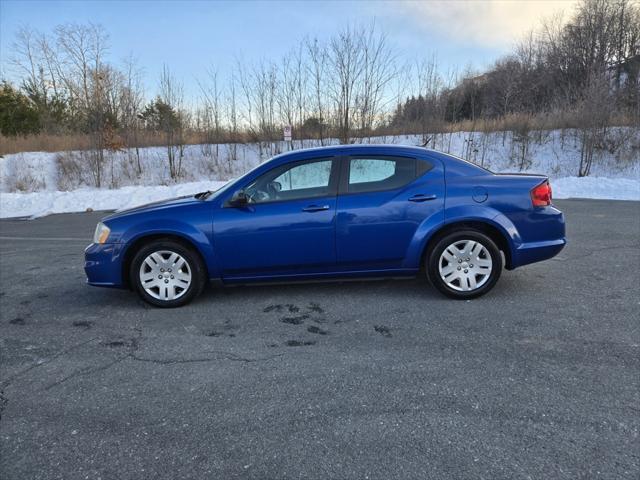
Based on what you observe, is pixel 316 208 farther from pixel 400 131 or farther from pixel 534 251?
pixel 400 131

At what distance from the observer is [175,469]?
216cm

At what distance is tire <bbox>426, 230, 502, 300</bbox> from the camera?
4363mm

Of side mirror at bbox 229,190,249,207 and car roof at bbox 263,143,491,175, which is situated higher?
car roof at bbox 263,143,491,175

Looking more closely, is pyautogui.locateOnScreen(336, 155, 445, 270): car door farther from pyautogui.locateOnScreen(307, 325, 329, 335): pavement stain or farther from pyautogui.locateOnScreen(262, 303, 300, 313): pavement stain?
pyautogui.locateOnScreen(307, 325, 329, 335): pavement stain

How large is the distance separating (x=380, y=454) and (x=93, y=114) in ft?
68.4

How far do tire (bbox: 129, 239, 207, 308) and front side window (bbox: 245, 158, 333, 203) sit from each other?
0.92 m

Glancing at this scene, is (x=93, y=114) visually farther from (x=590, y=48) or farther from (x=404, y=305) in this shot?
(x=590, y=48)

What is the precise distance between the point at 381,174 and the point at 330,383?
7.65 ft

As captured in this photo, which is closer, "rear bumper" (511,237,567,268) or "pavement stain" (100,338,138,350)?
"pavement stain" (100,338,138,350)

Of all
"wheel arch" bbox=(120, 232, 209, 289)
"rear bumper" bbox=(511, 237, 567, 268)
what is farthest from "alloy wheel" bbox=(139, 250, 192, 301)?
"rear bumper" bbox=(511, 237, 567, 268)

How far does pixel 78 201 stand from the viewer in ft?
46.3

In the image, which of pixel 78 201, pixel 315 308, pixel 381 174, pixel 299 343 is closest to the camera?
pixel 299 343

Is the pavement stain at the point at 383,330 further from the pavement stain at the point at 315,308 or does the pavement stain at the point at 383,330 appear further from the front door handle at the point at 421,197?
the front door handle at the point at 421,197

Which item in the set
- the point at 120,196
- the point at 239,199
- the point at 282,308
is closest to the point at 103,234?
the point at 239,199
